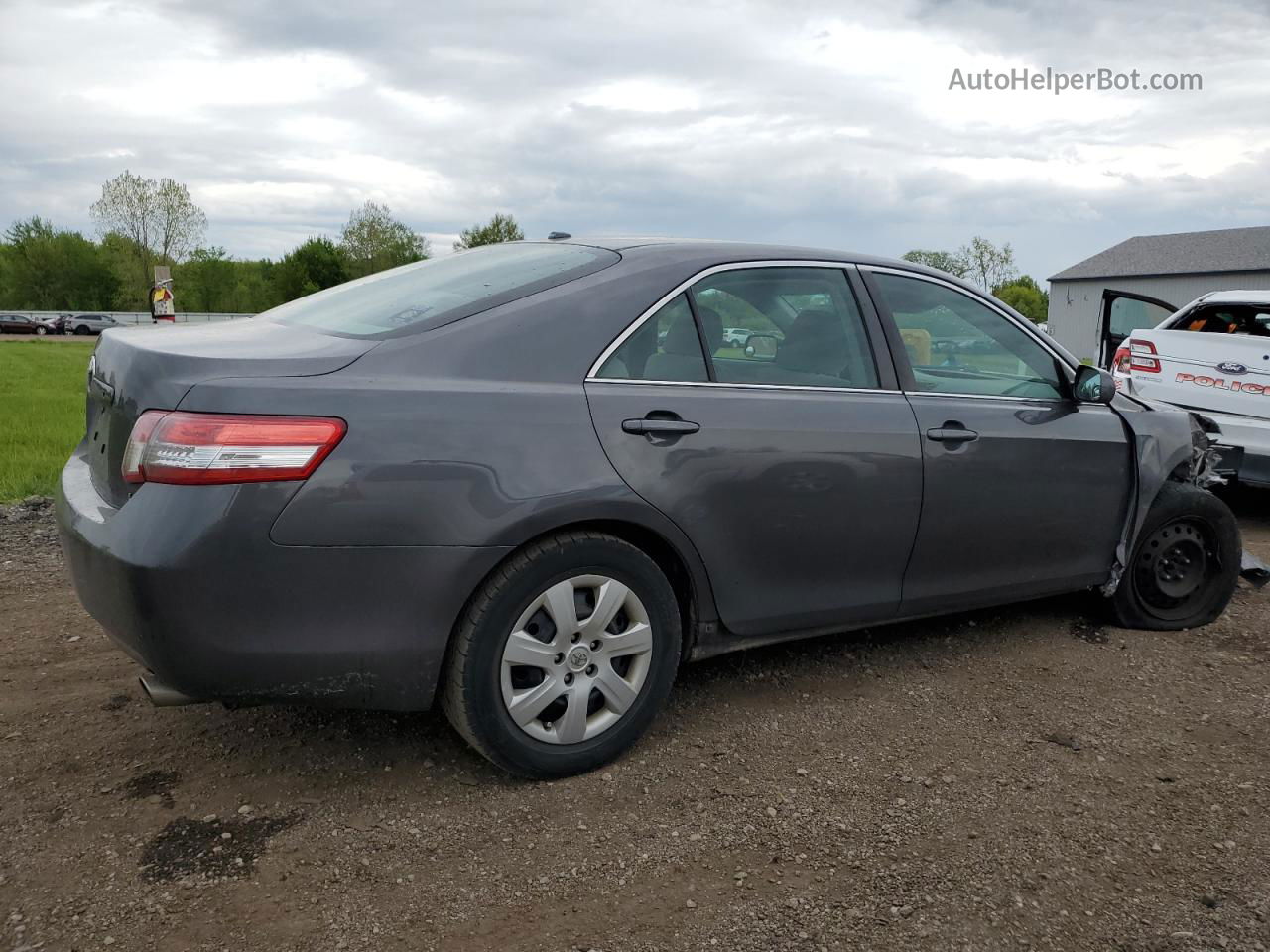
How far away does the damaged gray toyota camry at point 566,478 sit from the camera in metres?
2.68

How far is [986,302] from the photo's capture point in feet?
13.7

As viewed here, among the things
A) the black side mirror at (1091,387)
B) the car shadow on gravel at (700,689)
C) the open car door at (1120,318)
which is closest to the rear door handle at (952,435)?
the black side mirror at (1091,387)

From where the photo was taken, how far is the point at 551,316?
10.3ft

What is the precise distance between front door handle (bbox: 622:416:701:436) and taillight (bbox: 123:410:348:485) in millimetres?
845

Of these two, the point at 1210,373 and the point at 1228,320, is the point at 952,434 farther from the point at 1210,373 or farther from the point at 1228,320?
the point at 1228,320

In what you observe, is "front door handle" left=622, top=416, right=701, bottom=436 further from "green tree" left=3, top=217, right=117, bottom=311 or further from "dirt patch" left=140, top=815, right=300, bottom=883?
"green tree" left=3, top=217, right=117, bottom=311

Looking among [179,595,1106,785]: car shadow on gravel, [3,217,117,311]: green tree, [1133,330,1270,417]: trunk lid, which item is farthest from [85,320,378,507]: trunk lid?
[3,217,117,311]: green tree

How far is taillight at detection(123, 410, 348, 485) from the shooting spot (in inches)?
103

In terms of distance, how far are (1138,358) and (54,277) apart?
81316 millimetres

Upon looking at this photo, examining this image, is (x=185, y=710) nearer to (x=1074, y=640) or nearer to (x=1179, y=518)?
(x=1074, y=640)

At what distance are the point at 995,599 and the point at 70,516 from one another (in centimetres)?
317

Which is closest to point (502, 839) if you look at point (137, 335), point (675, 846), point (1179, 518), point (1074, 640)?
point (675, 846)

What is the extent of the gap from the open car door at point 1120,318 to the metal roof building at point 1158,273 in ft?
165

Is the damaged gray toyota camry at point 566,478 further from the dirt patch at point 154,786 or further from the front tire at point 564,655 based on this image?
the dirt patch at point 154,786
